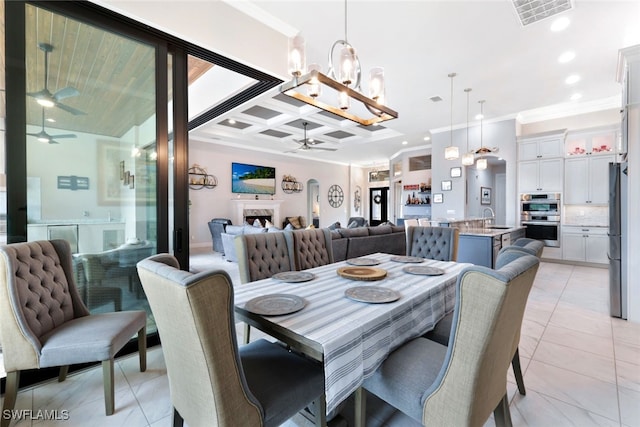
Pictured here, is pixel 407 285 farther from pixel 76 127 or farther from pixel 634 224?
pixel 634 224

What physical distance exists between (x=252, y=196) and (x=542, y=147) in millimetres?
7546

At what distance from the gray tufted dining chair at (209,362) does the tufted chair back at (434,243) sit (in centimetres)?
224

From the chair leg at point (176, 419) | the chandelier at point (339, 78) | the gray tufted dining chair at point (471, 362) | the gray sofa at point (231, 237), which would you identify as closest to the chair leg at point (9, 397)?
the chair leg at point (176, 419)

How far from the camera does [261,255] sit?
2.26 metres

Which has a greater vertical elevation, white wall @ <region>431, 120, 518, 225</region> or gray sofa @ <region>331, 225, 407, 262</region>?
white wall @ <region>431, 120, 518, 225</region>

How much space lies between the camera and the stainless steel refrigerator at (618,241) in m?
2.98

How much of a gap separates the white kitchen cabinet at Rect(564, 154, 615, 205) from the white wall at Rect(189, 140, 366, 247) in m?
7.41

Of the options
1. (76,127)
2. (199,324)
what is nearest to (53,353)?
(199,324)

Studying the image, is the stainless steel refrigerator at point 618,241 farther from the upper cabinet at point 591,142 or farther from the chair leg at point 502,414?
the upper cabinet at point 591,142

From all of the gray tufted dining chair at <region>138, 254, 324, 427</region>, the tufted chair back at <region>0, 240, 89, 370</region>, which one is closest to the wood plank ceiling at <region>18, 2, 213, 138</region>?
the tufted chair back at <region>0, 240, 89, 370</region>

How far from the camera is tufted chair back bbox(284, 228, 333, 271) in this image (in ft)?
8.13

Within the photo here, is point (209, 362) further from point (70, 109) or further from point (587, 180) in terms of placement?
point (587, 180)

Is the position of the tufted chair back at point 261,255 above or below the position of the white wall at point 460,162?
below

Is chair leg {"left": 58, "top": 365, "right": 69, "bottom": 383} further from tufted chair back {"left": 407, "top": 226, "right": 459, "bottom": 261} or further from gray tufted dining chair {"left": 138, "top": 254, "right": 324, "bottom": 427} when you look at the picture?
tufted chair back {"left": 407, "top": 226, "right": 459, "bottom": 261}
